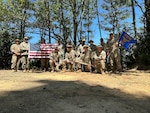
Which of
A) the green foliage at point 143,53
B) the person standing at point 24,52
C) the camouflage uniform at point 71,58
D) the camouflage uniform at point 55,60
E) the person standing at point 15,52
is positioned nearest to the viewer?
the camouflage uniform at point 71,58

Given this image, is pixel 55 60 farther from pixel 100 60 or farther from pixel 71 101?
pixel 71 101

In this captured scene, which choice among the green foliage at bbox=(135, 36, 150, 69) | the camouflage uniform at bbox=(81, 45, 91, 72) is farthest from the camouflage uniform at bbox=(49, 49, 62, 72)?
the green foliage at bbox=(135, 36, 150, 69)

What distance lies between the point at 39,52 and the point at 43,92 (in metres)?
7.45

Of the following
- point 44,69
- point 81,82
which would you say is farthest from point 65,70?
point 81,82

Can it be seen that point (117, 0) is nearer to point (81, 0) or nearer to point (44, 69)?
point (81, 0)

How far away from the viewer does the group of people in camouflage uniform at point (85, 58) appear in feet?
46.1

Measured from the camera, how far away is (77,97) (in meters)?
8.41

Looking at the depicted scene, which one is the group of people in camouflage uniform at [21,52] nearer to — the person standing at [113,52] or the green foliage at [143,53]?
the person standing at [113,52]

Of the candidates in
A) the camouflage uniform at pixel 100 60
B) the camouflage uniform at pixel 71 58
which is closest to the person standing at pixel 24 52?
the camouflage uniform at pixel 71 58

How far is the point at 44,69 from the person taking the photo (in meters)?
16.3

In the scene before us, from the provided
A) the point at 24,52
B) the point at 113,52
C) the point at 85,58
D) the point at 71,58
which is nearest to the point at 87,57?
the point at 85,58

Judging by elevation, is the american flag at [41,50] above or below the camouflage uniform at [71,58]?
above

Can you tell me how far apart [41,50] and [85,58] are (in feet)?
8.73

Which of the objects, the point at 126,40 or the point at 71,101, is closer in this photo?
the point at 71,101
